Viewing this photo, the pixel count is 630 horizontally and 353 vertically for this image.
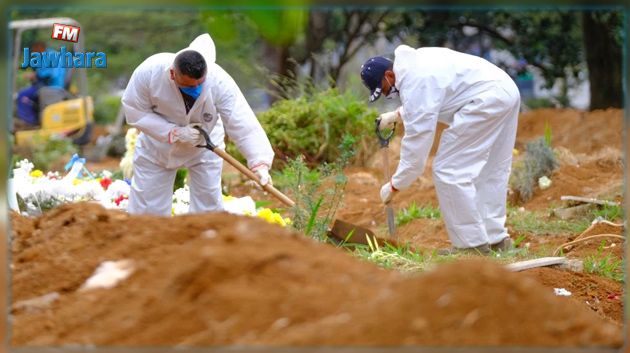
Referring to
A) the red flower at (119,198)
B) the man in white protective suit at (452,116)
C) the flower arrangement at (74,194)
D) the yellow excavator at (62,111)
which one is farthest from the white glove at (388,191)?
the yellow excavator at (62,111)

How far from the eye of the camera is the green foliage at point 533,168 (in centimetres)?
998

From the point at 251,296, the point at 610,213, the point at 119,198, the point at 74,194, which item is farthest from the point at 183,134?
the point at 610,213

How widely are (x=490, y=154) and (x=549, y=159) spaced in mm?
2636

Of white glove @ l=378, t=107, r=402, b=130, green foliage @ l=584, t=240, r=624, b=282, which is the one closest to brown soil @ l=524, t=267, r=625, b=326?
green foliage @ l=584, t=240, r=624, b=282

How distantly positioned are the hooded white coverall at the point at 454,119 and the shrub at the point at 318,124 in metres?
3.01

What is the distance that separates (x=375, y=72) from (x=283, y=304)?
12.5ft

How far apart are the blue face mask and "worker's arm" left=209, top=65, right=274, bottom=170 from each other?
0.49 feet

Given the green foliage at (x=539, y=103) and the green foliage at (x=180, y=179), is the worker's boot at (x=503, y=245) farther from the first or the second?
the green foliage at (x=539, y=103)

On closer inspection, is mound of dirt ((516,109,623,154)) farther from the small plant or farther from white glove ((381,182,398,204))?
white glove ((381,182,398,204))

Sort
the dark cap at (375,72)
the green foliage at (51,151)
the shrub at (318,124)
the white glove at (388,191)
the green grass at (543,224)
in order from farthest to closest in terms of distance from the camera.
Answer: the green foliage at (51,151)
the shrub at (318,124)
the green grass at (543,224)
the white glove at (388,191)
the dark cap at (375,72)

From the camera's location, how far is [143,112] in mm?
6855

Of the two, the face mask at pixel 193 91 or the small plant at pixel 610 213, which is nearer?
the face mask at pixel 193 91

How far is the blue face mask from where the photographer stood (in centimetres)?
665

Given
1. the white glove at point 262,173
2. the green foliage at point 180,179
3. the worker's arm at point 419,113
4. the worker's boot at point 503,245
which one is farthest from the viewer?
the green foliage at point 180,179
